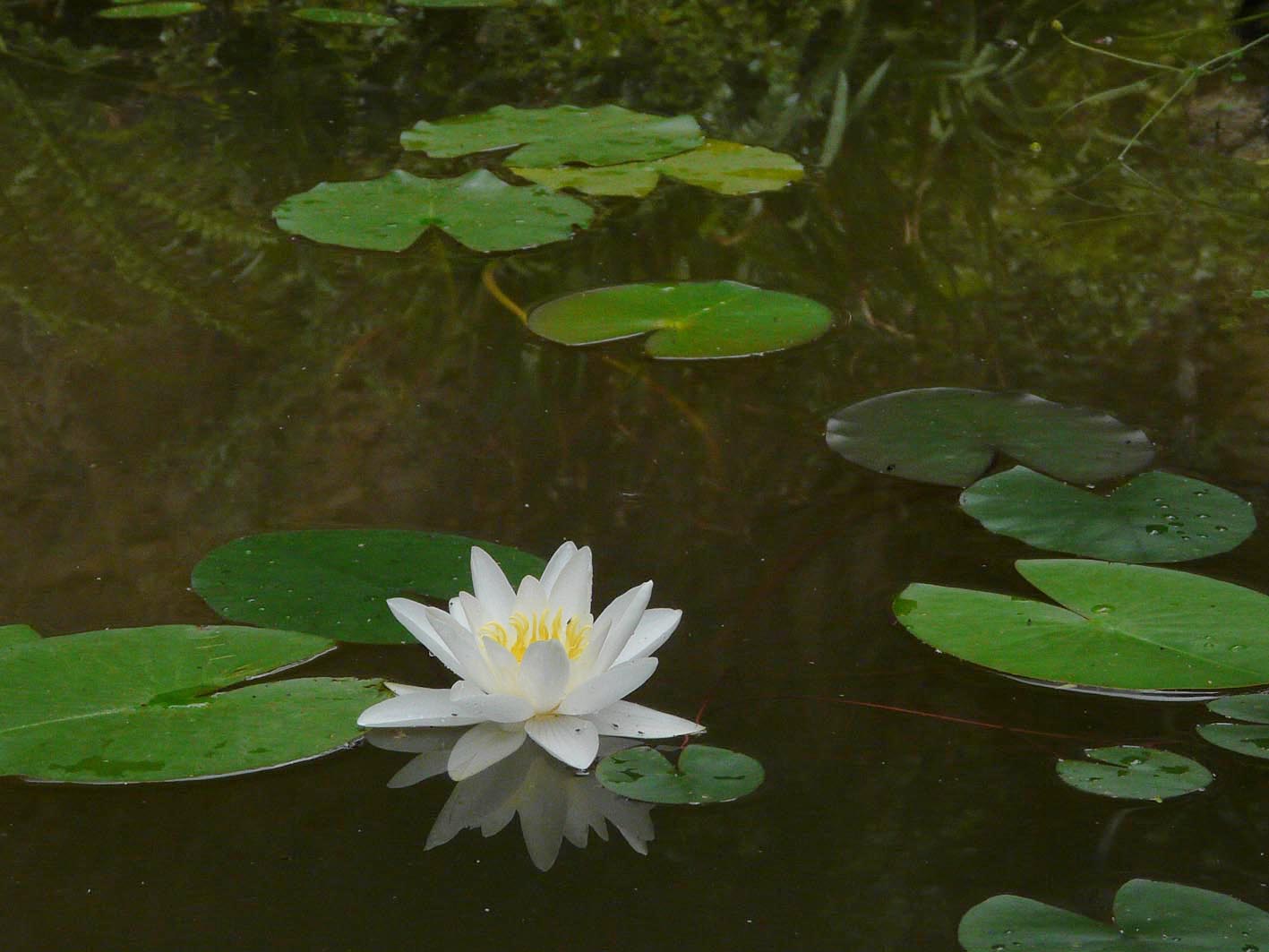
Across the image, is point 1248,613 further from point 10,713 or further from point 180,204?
point 180,204

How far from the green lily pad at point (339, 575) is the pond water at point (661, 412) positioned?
3cm

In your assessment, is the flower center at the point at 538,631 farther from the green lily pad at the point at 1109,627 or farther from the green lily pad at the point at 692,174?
the green lily pad at the point at 692,174

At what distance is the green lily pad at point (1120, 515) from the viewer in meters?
1.58

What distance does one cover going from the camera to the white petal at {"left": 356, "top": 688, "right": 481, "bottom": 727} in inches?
48.9

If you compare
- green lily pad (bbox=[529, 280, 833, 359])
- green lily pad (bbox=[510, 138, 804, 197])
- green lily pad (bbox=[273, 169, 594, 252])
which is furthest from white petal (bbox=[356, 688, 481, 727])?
green lily pad (bbox=[510, 138, 804, 197])

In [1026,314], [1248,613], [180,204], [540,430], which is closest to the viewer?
[1248,613]

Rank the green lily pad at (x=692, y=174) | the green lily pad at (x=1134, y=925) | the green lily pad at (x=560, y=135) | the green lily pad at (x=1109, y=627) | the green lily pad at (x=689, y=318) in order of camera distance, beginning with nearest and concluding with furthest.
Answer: the green lily pad at (x=1134, y=925), the green lily pad at (x=1109, y=627), the green lily pad at (x=689, y=318), the green lily pad at (x=692, y=174), the green lily pad at (x=560, y=135)

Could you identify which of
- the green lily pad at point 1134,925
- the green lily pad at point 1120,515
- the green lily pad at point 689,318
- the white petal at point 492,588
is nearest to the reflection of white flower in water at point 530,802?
the white petal at point 492,588

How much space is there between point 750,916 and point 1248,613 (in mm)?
660

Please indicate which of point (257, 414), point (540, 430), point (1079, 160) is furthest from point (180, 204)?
point (1079, 160)

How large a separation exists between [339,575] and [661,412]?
60 centimetres

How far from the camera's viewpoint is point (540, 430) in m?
1.87

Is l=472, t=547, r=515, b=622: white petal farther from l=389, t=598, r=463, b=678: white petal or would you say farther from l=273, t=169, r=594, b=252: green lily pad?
l=273, t=169, r=594, b=252: green lily pad

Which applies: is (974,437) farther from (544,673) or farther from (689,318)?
(544,673)
